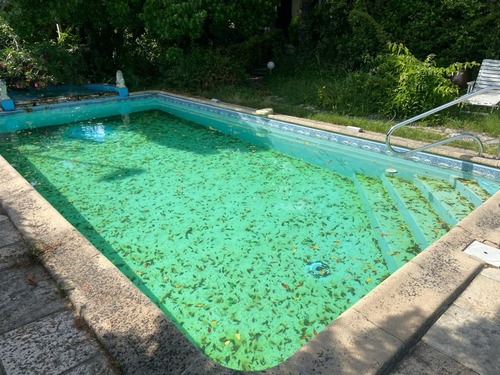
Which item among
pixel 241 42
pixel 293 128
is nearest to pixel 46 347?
pixel 293 128

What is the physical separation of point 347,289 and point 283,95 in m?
7.53

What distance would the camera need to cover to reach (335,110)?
327 inches

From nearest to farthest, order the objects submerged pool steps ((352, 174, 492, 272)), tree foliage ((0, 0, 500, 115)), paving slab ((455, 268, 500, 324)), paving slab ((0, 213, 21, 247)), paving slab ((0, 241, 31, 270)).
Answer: paving slab ((455, 268, 500, 324))
paving slab ((0, 241, 31, 270))
paving slab ((0, 213, 21, 247))
submerged pool steps ((352, 174, 492, 272))
tree foliage ((0, 0, 500, 115))

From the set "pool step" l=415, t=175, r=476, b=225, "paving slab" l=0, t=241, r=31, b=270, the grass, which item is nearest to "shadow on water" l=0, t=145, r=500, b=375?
"paving slab" l=0, t=241, r=31, b=270

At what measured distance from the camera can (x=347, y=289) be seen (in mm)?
3533

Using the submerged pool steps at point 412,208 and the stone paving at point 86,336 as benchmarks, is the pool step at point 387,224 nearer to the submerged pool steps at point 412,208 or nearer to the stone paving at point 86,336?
the submerged pool steps at point 412,208

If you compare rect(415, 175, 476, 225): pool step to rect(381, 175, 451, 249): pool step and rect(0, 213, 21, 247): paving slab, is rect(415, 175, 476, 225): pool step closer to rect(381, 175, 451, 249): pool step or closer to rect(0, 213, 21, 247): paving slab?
rect(381, 175, 451, 249): pool step

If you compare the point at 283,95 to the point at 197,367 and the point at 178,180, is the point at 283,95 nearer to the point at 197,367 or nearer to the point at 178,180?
the point at 178,180

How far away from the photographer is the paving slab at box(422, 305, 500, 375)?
208 cm

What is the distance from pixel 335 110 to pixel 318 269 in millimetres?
5329

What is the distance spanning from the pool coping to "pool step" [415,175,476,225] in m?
0.88

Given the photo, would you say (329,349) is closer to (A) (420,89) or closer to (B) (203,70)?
(A) (420,89)

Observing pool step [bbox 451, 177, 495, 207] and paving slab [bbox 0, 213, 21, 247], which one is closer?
paving slab [bbox 0, 213, 21, 247]

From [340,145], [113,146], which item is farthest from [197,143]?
[340,145]
